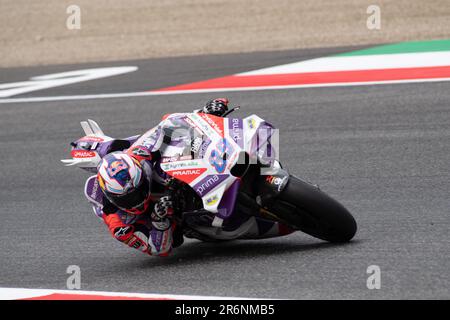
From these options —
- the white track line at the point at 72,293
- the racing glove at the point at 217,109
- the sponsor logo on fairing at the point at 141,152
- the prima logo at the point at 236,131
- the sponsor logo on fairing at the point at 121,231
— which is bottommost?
the white track line at the point at 72,293

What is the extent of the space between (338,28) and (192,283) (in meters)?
10.3

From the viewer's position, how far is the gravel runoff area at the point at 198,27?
600 inches

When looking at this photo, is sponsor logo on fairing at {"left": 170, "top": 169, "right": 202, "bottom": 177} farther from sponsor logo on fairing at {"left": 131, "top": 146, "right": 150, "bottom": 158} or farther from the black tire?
the black tire

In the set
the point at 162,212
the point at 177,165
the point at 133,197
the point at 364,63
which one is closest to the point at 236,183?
the point at 177,165

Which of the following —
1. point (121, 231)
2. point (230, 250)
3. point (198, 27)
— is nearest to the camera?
point (121, 231)

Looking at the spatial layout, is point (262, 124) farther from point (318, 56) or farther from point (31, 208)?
point (318, 56)

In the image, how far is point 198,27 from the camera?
17.1 meters

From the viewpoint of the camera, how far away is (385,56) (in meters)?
13.4

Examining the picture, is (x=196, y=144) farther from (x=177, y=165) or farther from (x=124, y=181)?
(x=124, y=181)

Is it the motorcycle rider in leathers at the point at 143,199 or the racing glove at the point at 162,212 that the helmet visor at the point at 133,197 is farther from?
the racing glove at the point at 162,212

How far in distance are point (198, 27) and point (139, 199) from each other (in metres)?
11.2

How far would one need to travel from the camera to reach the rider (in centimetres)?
612

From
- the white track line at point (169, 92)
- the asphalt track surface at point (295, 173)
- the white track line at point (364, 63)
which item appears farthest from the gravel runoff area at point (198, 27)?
the white track line at point (169, 92)

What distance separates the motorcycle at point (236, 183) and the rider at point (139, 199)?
0.37ft
